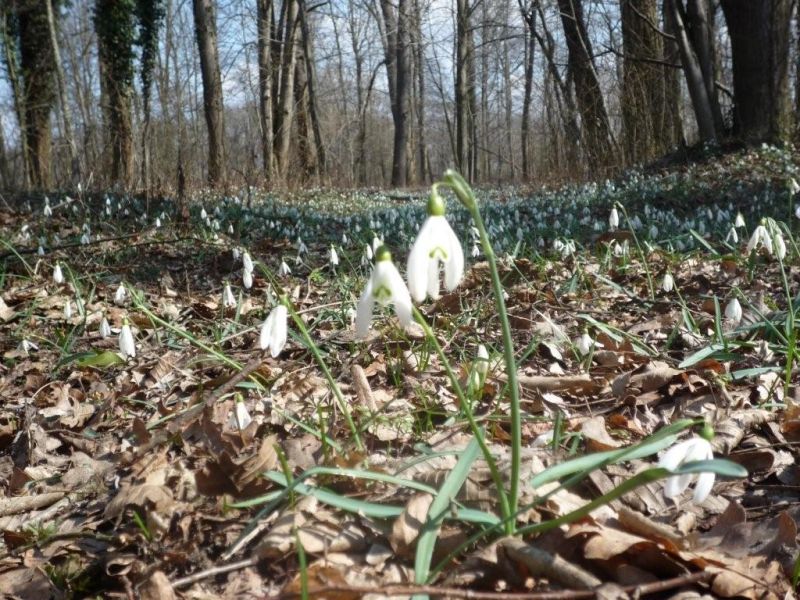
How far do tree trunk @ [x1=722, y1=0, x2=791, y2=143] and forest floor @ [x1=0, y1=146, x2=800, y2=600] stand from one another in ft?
24.4

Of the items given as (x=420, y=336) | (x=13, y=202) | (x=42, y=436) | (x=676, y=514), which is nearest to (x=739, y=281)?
(x=420, y=336)

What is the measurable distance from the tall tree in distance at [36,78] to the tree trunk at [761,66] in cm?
1704

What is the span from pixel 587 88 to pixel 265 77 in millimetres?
9961

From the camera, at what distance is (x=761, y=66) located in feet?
32.6

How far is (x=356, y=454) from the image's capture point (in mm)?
1531

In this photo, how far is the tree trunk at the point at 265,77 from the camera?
1584 cm

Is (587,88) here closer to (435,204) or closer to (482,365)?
(482,365)

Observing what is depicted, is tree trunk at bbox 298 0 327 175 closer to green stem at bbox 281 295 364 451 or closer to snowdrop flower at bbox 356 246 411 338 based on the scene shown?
green stem at bbox 281 295 364 451

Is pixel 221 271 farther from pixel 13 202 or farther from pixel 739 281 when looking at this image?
pixel 13 202

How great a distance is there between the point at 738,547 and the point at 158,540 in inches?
48.4

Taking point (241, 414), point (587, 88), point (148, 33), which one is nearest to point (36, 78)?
point (148, 33)

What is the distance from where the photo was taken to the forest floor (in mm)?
1164

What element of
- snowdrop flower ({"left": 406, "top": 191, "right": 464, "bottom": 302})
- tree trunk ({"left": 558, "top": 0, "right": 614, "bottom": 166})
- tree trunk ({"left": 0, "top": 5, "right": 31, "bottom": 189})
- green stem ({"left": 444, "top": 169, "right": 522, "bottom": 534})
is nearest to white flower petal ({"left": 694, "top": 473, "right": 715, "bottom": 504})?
green stem ({"left": 444, "top": 169, "right": 522, "bottom": 534})

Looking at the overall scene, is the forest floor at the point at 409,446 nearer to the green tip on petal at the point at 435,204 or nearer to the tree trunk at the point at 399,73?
the green tip on petal at the point at 435,204
